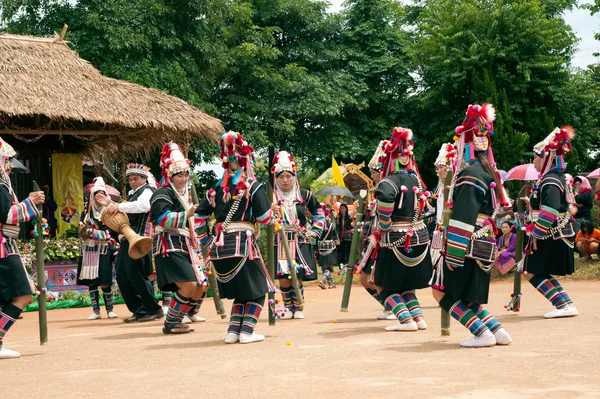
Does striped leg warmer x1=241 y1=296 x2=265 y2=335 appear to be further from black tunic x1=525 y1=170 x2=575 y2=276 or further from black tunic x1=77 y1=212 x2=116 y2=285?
black tunic x1=77 y1=212 x2=116 y2=285

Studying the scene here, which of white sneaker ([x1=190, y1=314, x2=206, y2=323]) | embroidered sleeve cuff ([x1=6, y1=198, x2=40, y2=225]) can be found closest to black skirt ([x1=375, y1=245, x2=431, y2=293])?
white sneaker ([x1=190, y1=314, x2=206, y2=323])

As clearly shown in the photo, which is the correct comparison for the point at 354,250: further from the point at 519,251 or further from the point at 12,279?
the point at 12,279

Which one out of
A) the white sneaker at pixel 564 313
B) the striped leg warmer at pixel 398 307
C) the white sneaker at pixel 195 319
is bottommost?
the white sneaker at pixel 195 319

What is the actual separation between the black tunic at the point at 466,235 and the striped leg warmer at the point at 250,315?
1991mm

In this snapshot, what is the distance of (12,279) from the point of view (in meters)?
8.36

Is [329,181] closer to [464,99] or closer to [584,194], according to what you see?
[464,99]

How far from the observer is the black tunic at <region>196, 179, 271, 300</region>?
873cm

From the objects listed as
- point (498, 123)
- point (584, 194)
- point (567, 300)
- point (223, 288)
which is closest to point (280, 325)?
point (223, 288)

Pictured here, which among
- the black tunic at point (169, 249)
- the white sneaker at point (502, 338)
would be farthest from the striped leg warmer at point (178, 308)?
the white sneaker at point (502, 338)

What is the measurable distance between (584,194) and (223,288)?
10850mm

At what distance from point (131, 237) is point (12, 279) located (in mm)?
2370

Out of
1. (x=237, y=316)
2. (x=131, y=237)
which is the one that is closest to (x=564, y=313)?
(x=237, y=316)

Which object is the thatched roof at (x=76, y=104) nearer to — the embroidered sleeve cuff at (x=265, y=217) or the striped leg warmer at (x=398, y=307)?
the embroidered sleeve cuff at (x=265, y=217)

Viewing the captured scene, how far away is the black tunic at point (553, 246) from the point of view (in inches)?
397
